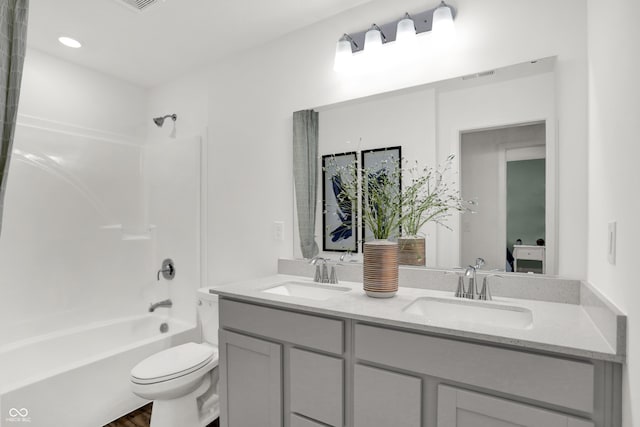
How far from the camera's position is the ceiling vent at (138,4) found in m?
1.81

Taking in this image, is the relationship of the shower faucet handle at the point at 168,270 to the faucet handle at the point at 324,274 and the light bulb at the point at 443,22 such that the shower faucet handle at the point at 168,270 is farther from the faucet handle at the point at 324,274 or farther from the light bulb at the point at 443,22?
the light bulb at the point at 443,22

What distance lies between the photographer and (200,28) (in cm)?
208

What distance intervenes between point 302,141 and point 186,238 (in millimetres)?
1338

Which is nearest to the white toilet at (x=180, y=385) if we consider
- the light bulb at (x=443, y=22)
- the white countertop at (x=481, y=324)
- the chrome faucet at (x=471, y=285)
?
the white countertop at (x=481, y=324)

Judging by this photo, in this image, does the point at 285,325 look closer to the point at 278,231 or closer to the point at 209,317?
the point at 278,231

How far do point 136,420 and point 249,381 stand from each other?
1.11m

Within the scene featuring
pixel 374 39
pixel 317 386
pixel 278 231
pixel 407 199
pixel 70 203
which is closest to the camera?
pixel 317 386

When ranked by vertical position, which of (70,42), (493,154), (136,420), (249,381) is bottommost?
(136,420)

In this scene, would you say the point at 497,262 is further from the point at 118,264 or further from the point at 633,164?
the point at 118,264

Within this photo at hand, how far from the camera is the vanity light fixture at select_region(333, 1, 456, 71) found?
1565 mm

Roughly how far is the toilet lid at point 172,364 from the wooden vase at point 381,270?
1056mm

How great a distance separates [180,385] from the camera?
1.73 metres

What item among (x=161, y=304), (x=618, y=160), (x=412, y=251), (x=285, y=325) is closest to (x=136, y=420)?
(x=161, y=304)

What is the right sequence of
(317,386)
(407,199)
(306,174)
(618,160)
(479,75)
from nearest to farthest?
1. (618,160)
2. (317,386)
3. (479,75)
4. (407,199)
5. (306,174)
